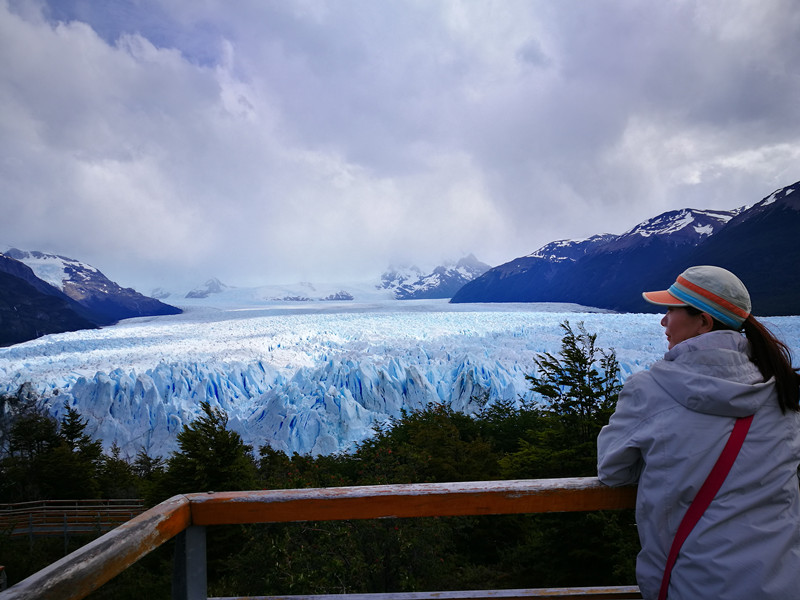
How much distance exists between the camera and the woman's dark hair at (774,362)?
122 centimetres

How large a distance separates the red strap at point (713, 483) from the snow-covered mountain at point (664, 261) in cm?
3746

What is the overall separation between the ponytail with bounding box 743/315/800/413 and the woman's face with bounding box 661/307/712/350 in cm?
11

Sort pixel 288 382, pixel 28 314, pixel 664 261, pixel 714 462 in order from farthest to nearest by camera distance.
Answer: pixel 664 261 → pixel 28 314 → pixel 288 382 → pixel 714 462

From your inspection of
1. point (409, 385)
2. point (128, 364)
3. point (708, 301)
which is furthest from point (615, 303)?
point (708, 301)

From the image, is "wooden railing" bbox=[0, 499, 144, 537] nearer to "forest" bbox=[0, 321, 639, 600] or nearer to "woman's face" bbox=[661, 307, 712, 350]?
"forest" bbox=[0, 321, 639, 600]

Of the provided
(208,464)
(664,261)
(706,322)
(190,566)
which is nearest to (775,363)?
(706,322)

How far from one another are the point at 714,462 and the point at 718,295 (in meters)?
0.50

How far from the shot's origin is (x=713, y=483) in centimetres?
114

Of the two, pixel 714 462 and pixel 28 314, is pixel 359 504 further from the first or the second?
pixel 28 314

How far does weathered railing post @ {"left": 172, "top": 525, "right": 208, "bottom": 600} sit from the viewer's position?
4.17ft

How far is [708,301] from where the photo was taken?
136 centimetres

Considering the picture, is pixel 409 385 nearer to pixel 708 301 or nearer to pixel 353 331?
pixel 353 331

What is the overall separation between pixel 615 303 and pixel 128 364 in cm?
5437

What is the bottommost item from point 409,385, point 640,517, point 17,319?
point 409,385
